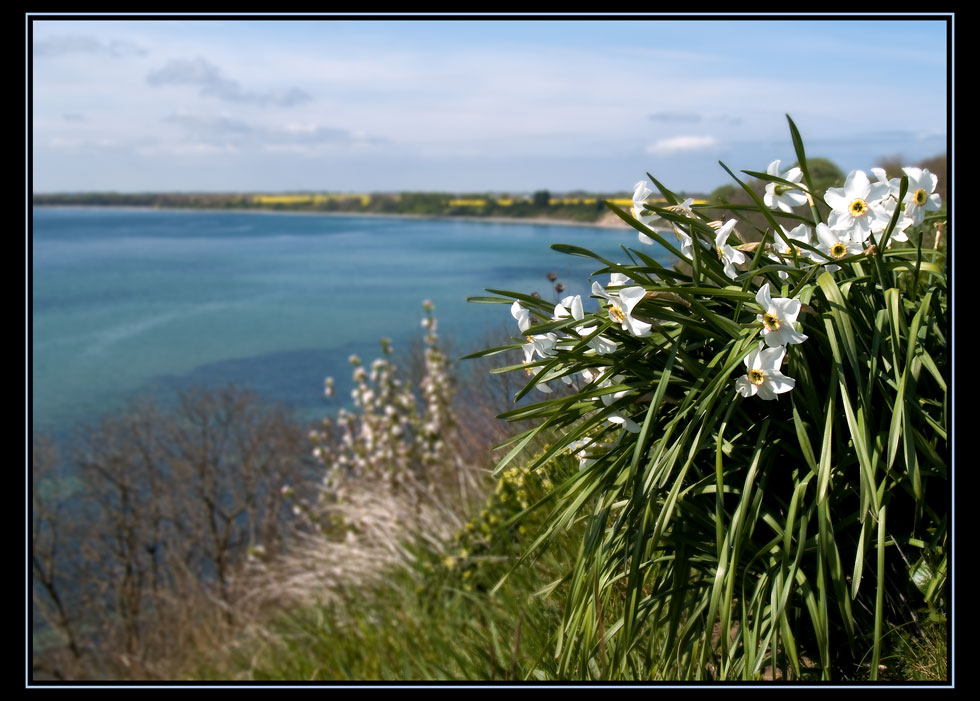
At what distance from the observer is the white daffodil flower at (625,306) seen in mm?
1772

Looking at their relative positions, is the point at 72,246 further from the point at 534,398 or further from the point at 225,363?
the point at 534,398

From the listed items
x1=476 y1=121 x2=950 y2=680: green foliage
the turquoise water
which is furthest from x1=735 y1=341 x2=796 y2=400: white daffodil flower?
the turquoise water

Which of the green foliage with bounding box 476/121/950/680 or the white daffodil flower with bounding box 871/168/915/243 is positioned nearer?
the green foliage with bounding box 476/121/950/680

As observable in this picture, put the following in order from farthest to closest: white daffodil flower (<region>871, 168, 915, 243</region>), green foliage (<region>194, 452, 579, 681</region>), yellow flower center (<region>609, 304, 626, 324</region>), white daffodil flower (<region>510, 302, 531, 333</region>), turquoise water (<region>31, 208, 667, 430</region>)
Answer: turquoise water (<region>31, 208, 667, 430</region>)
green foliage (<region>194, 452, 579, 681</region>)
white daffodil flower (<region>510, 302, 531, 333</region>)
white daffodil flower (<region>871, 168, 915, 243</region>)
yellow flower center (<region>609, 304, 626, 324</region>)

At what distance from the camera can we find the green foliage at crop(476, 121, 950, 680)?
5.64 ft

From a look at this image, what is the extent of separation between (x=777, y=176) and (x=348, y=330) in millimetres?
19249

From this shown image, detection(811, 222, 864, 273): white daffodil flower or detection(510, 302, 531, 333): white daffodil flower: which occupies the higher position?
detection(811, 222, 864, 273): white daffodil flower

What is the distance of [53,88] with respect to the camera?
88.2ft

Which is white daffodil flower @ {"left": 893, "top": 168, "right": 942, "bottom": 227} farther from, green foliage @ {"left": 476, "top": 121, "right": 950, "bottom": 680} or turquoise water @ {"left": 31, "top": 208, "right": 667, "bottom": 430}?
turquoise water @ {"left": 31, "top": 208, "right": 667, "bottom": 430}

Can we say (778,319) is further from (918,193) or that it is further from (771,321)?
(918,193)

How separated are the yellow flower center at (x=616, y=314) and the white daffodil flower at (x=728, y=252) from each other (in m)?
0.30

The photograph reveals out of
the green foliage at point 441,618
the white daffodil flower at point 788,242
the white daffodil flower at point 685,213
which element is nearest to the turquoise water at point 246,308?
the green foliage at point 441,618

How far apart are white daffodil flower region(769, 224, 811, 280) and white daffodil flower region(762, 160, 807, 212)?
0.25 feet
